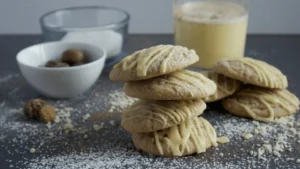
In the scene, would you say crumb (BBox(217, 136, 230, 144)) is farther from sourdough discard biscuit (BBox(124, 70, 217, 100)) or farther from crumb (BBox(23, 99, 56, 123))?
crumb (BBox(23, 99, 56, 123))

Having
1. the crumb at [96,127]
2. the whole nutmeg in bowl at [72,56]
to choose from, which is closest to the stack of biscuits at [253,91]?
the crumb at [96,127]

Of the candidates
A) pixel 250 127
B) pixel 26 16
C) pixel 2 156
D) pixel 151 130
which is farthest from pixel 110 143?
pixel 26 16

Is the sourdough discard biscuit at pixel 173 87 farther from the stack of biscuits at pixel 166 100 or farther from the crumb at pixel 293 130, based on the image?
the crumb at pixel 293 130

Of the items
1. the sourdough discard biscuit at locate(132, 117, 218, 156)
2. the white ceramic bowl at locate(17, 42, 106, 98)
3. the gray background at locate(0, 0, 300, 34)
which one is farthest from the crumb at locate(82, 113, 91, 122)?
the gray background at locate(0, 0, 300, 34)

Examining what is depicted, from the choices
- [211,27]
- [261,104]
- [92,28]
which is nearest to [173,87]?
[261,104]

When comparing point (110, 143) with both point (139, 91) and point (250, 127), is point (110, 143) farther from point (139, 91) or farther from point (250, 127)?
point (250, 127)

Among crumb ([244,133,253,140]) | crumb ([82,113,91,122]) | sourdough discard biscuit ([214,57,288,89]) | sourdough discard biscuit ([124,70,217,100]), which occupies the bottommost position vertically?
crumb ([82,113,91,122])
